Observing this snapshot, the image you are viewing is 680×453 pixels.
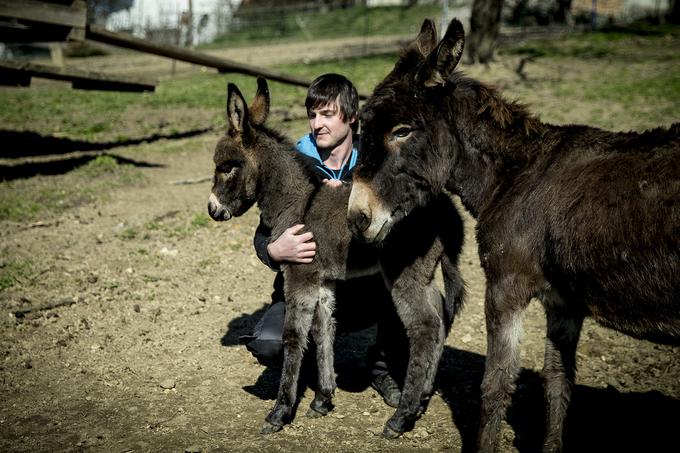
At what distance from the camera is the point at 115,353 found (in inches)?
184

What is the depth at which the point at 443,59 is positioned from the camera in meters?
3.09

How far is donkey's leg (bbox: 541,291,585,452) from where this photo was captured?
3305 mm

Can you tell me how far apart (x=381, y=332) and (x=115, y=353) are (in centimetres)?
211

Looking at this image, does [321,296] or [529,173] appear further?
[321,296]

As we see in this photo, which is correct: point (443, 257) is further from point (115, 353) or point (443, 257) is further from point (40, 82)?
point (40, 82)

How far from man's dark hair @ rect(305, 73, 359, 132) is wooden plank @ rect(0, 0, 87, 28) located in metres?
6.48

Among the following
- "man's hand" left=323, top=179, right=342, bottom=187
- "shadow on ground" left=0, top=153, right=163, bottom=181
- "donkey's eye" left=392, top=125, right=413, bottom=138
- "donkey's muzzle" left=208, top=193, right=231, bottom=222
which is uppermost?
"donkey's eye" left=392, top=125, right=413, bottom=138

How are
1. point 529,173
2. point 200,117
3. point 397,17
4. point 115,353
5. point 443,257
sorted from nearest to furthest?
point 529,173 → point 443,257 → point 115,353 → point 200,117 → point 397,17

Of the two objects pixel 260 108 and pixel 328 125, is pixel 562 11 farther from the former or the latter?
pixel 328 125

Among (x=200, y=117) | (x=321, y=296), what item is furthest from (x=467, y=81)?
(x=200, y=117)

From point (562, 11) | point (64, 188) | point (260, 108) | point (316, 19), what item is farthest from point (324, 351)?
point (316, 19)

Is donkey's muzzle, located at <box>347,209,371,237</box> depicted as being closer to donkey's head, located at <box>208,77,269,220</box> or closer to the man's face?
the man's face

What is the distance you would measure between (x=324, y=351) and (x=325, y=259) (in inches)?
24.1

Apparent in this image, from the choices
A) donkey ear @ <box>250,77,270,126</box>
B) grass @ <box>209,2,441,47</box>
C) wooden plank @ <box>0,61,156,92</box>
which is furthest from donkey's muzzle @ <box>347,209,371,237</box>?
grass @ <box>209,2,441,47</box>
